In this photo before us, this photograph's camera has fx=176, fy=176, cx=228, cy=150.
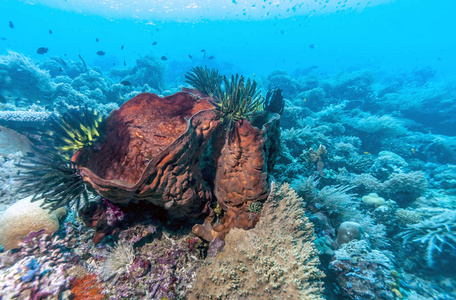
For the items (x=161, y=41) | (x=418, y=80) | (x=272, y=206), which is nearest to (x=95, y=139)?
(x=272, y=206)

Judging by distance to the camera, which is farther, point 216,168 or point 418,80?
point 418,80

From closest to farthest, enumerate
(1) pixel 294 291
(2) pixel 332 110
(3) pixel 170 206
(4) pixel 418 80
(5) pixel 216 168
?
(1) pixel 294 291 → (3) pixel 170 206 → (5) pixel 216 168 → (2) pixel 332 110 → (4) pixel 418 80

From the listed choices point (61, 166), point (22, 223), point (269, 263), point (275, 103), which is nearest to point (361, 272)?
point (269, 263)

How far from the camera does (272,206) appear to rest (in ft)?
10.5

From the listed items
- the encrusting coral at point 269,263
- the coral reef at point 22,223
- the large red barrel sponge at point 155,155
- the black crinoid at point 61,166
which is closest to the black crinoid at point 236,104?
the large red barrel sponge at point 155,155

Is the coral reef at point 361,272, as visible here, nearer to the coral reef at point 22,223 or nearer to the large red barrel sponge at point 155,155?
A: the large red barrel sponge at point 155,155

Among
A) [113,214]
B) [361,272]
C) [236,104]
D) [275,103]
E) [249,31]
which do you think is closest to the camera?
[113,214]

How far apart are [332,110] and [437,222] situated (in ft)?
29.8

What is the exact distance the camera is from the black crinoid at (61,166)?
2.62 m

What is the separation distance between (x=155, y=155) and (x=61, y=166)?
1.31 metres

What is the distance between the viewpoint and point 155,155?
327cm

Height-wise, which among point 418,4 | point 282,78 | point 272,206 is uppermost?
point 418,4

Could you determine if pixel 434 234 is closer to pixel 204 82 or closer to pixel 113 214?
pixel 204 82

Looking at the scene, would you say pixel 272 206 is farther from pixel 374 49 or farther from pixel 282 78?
pixel 374 49
